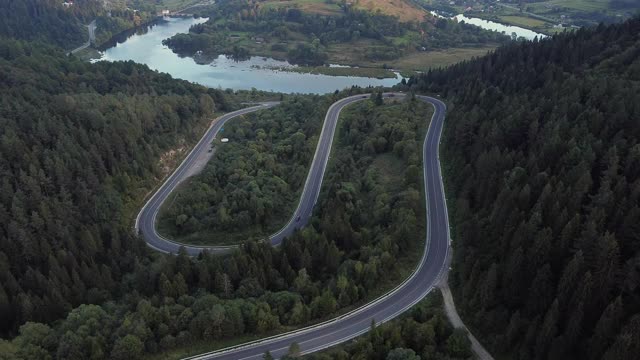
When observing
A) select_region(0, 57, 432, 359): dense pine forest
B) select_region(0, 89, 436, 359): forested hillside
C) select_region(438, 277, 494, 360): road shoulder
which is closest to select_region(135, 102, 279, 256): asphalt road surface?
select_region(0, 57, 432, 359): dense pine forest

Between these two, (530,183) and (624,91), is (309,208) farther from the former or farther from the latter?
(624,91)

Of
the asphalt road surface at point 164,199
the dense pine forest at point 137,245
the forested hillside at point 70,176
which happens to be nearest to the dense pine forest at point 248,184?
the asphalt road surface at point 164,199

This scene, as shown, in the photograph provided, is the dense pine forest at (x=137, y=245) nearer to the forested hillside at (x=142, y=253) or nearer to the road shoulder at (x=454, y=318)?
the forested hillside at (x=142, y=253)

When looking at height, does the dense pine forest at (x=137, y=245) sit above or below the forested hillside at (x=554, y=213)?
below

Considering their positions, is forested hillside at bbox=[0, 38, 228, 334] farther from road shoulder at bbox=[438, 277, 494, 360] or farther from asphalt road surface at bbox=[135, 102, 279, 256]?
road shoulder at bbox=[438, 277, 494, 360]

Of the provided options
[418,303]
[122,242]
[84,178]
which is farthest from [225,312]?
[84,178]
